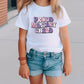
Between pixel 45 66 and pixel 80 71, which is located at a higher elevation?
pixel 45 66

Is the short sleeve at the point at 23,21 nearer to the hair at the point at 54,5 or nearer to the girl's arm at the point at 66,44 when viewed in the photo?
the hair at the point at 54,5

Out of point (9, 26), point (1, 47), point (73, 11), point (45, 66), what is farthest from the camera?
point (73, 11)

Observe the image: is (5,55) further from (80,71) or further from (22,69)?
(22,69)

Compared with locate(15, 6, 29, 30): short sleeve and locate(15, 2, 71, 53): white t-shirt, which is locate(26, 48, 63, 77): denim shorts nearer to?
locate(15, 2, 71, 53): white t-shirt

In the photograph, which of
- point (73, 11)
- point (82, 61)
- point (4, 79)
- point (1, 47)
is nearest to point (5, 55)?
point (1, 47)

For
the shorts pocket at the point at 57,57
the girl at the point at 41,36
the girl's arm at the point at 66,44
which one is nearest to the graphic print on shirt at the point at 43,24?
the girl at the point at 41,36

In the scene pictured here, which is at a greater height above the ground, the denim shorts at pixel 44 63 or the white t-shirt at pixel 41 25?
the white t-shirt at pixel 41 25

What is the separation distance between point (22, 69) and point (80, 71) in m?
2.22

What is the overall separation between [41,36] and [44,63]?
0.26 metres

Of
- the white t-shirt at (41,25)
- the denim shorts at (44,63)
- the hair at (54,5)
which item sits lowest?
the denim shorts at (44,63)

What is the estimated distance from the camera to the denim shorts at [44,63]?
7.65 ft

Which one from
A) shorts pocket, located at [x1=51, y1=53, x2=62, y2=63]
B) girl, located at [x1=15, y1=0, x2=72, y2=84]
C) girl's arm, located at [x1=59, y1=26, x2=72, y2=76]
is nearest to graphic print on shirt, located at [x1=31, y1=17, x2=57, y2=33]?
girl, located at [x1=15, y1=0, x2=72, y2=84]

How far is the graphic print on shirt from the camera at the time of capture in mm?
2336

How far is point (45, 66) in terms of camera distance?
7.66 feet
